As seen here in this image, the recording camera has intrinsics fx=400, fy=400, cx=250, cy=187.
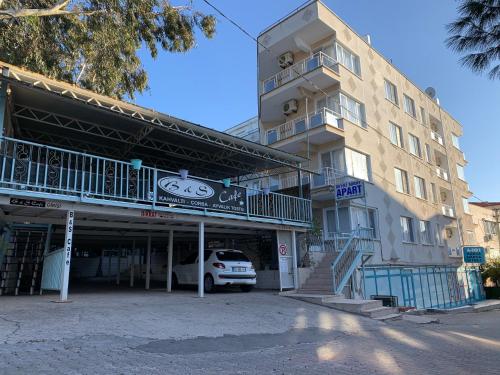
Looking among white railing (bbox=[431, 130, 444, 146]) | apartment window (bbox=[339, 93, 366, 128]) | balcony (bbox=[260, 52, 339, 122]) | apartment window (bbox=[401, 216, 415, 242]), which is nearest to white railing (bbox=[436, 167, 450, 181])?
white railing (bbox=[431, 130, 444, 146])

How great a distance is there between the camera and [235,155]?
667 inches

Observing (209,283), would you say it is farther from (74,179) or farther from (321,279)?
(74,179)

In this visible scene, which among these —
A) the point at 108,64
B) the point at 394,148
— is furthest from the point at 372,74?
the point at 108,64

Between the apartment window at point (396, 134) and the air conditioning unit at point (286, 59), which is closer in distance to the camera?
the air conditioning unit at point (286, 59)

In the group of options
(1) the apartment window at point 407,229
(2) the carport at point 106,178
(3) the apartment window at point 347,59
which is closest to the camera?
(2) the carport at point 106,178

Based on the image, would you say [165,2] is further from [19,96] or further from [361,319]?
[361,319]

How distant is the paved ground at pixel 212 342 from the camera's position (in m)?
5.54

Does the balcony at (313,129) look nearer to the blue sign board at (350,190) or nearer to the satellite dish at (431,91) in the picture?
the blue sign board at (350,190)

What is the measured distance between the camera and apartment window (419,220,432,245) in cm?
2679

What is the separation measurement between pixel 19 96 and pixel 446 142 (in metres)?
34.1

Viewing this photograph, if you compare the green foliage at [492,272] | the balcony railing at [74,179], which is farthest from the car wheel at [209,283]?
the green foliage at [492,272]

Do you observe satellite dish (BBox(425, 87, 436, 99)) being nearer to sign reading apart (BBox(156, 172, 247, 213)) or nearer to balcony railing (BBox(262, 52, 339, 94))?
balcony railing (BBox(262, 52, 339, 94))

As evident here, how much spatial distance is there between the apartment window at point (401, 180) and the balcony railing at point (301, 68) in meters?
8.05

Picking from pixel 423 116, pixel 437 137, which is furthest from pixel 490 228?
pixel 423 116
